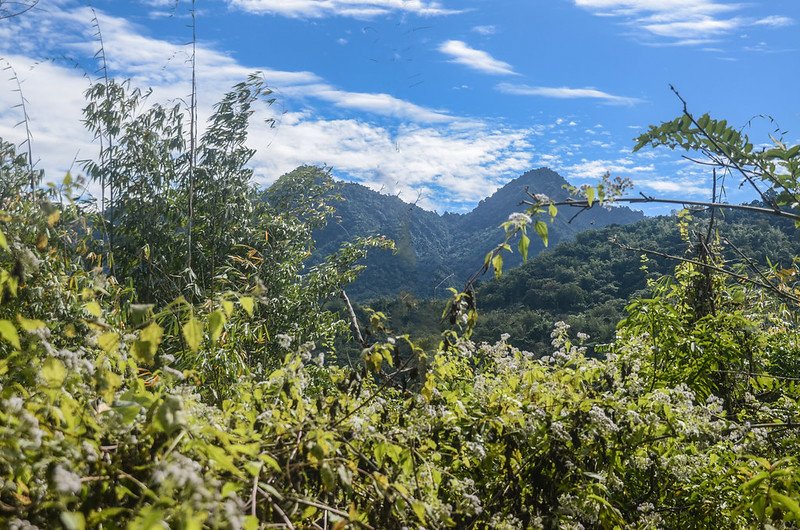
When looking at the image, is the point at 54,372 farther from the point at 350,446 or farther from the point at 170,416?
the point at 350,446

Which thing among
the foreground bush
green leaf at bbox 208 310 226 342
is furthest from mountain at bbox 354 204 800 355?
green leaf at bbox 208 310 226 342

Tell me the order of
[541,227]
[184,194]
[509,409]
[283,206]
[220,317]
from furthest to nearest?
[283,206], [184,194], [509,409], [541,227], [220,317]

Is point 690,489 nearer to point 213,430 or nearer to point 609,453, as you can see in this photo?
point 609,453

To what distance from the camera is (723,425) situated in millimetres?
1809

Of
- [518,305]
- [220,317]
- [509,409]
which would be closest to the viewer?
[220,317]

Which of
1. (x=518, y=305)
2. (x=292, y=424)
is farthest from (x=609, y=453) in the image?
(x=518, y=305)

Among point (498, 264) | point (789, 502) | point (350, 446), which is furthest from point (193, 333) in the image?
point (789, 502)

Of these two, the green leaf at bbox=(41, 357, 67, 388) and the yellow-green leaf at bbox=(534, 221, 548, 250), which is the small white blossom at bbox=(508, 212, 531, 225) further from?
the green leaf at bbox=(41, 357, 67, 388)

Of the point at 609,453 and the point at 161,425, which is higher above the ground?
the point at 161,425

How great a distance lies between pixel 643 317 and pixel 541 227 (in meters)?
2.08

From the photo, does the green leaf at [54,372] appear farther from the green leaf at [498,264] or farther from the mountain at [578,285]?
the mountain at [578,285]

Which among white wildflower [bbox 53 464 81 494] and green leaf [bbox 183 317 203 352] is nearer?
white wildflower [bbox 53 464 81 494]

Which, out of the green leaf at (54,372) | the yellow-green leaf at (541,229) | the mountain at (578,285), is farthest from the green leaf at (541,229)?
the mountain at (578,285)

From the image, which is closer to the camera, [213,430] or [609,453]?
[213,430]
